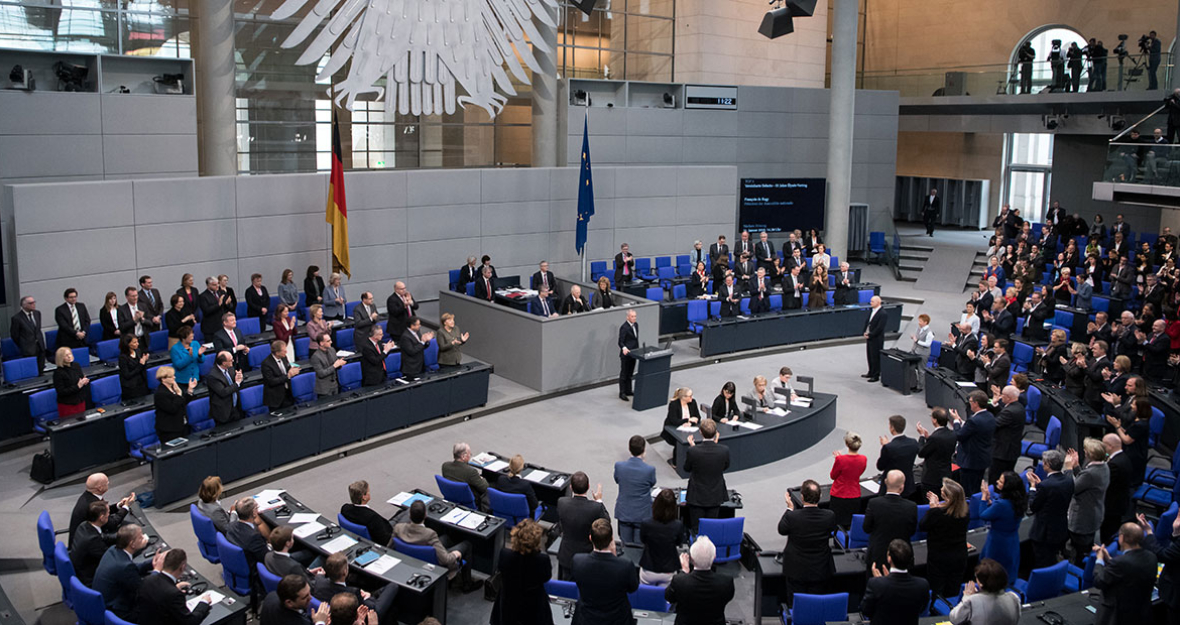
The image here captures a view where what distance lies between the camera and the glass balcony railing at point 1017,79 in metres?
23.0

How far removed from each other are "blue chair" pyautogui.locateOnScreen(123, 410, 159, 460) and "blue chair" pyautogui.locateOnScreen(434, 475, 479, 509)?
3782 millimetres

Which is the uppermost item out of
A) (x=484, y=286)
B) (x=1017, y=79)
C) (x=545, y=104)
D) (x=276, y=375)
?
(x=1017, y=79)

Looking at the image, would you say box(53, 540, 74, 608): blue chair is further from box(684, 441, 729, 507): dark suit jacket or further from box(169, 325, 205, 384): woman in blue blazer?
box(684, 441, 729, 507): dark suit jacket

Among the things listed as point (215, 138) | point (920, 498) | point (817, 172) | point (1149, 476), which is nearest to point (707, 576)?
point (920, 498)

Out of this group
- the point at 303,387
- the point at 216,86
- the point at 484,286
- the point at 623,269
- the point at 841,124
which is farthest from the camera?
the point at 841,124

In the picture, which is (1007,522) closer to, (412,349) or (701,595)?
(701,595)

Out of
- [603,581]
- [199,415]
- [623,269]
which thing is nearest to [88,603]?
[603,581]

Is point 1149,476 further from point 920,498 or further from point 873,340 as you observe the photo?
point 873,340

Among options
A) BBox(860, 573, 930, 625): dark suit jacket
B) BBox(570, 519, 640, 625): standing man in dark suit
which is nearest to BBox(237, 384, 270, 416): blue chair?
BBox(570, 519, 640, 625): standing man in dark suit

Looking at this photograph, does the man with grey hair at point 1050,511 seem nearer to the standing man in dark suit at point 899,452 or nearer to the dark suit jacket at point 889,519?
the standing man in dark suit at point 899,452

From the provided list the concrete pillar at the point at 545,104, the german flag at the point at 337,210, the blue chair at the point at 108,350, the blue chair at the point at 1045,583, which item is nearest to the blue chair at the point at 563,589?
the blue chair at the point at 1045,583

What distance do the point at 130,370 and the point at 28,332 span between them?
1.82 m

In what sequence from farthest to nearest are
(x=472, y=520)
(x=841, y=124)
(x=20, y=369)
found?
(x=841, y=124) < (x=20, y=369) < (x=472, y=520)

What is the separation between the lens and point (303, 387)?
12367 millimetres
